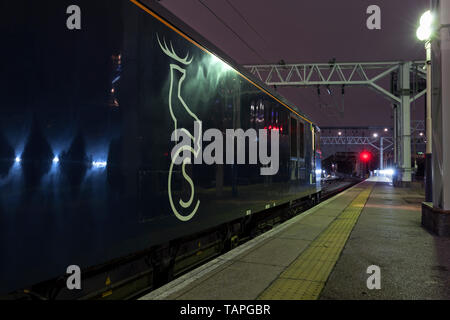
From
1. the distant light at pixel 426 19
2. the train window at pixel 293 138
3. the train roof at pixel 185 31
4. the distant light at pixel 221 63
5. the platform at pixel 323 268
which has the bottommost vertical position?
the platform at pixel 323 268

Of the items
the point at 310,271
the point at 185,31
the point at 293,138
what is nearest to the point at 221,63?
the point at 185,31

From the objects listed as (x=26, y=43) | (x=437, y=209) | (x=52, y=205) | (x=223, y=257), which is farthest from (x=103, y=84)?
(x=437, y=209)

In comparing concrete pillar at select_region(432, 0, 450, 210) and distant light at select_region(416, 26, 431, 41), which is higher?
distant light at select_region(416, 26, 431, 41)

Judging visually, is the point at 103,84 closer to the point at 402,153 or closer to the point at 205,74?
the point at 205,74

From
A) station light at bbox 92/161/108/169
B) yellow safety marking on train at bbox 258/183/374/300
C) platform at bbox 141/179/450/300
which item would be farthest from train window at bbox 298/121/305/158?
station light at bbox 92/161/108/169

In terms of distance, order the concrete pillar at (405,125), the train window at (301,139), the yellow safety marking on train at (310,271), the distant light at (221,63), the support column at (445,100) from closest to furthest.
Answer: the yellow safety marking on train at (310,271)
the distant light at (221,63)
the support column at (445,100)
the train window at (301,139)
the concrete pillar at (405,125)

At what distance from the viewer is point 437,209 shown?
300 inches

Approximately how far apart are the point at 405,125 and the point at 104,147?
2837 cm

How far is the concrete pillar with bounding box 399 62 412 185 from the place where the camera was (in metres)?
27.1

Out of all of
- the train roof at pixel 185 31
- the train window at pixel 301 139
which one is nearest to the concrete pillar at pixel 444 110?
the train window at pixel 301 139

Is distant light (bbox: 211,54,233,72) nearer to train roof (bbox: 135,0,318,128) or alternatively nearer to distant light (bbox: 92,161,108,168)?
train roof (bbox: 135,0,318,128)

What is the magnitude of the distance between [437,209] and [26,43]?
8.05 meters

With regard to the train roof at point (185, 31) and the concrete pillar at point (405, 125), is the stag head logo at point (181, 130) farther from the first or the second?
the concrete pillar at point (405, 125)

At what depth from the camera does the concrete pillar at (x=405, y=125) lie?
88.8 ft
